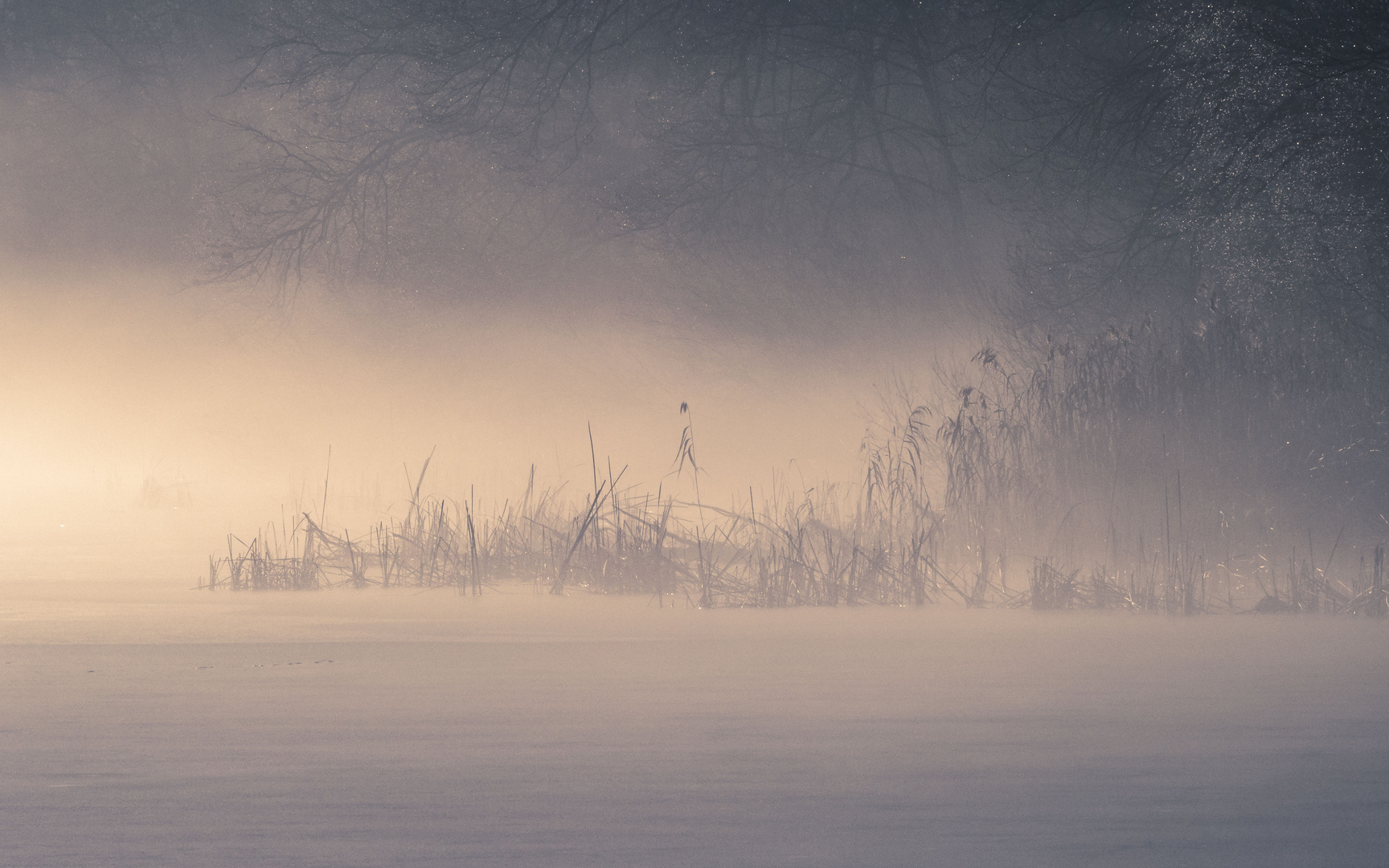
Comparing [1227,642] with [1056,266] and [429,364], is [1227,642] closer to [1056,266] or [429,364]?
[1056,266]

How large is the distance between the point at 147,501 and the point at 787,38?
15.8 feet

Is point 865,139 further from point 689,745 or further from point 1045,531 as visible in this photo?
point 689,745

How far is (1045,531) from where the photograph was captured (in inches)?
218

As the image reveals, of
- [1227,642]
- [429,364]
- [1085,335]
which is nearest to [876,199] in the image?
[1085,335]

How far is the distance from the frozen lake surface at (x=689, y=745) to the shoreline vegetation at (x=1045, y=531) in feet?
2.21

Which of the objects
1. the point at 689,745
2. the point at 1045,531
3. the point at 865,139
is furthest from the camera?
the point at 865,139

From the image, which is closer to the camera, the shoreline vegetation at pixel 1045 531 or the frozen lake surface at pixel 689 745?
the frozen lake surface at pixel 689 745

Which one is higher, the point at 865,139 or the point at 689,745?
the point at 865,139

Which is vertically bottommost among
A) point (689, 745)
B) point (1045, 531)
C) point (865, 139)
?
point (689, 745)

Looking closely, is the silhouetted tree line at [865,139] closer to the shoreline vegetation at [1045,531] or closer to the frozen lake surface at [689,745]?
the shoreline vegetation at [1045,531]

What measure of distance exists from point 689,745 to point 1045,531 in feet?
11.3

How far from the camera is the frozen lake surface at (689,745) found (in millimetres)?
1838

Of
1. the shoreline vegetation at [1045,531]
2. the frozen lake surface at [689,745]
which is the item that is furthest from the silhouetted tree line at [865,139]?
the frozen lake surface at [689,745]

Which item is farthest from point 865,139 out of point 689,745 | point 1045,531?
point 689,745
